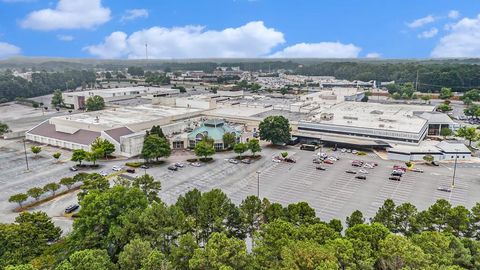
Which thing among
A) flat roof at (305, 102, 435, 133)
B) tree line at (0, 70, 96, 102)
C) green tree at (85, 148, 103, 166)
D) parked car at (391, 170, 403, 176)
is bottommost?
parked car at (391, 170, 403, 176)

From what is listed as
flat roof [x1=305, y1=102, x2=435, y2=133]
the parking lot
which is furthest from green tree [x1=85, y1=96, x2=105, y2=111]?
flat roof [x1=305, y1=102, x2=435, y2=133]

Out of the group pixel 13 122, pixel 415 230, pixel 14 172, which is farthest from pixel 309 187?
pixel 13 122

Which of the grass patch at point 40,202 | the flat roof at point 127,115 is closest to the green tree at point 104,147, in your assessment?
the flat roof at point 127,115

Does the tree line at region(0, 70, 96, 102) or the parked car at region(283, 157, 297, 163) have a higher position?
the tree line at region(0, 70, 96, 102)

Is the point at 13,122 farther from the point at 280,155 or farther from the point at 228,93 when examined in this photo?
the point at 280,155

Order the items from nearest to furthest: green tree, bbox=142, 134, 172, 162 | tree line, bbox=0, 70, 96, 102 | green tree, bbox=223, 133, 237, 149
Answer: green tree, bbox=142, 134, 172, 162, green tree, bbox=223, 133, 237, 149, tree line, bbox=0, 70, 96, 102

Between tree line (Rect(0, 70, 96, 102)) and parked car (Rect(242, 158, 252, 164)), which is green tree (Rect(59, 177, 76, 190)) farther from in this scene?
tree line (Rect(0, 70, 96, 102))

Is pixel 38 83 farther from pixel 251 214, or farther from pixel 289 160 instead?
pixel 251 214
